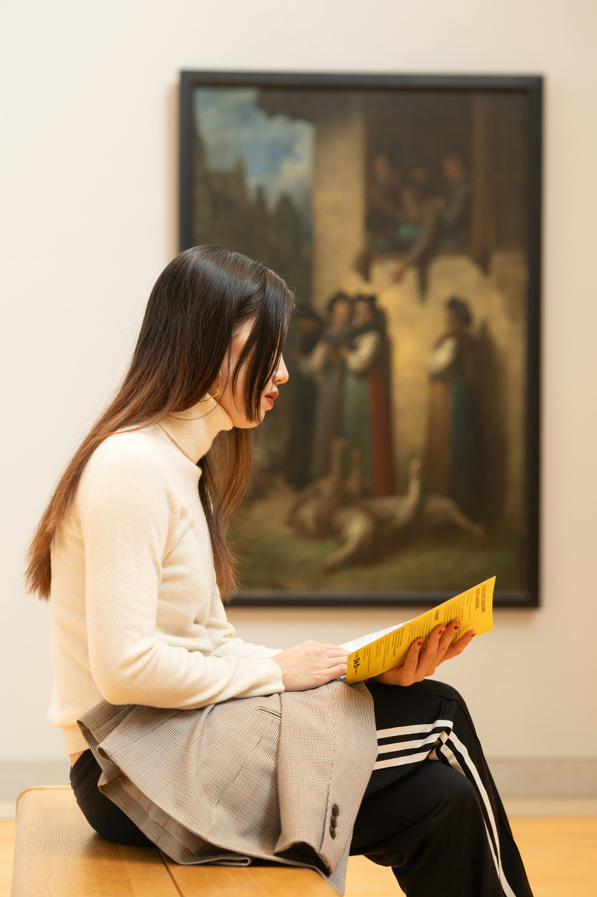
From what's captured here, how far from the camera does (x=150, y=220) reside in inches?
128

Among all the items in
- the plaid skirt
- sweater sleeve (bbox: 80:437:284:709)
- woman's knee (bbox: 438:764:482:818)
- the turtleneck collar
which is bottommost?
woman's knee (bbox: 438:764:482:818)

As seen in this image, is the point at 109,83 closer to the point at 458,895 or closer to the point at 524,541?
the point at 524,541

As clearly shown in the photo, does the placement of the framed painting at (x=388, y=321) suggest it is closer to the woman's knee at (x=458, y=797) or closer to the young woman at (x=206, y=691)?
the young woman at (x=206, y=691)

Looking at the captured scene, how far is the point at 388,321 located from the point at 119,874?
2.39m

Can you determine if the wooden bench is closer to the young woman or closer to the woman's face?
the young woman

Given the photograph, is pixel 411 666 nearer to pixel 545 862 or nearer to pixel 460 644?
pixel 460 644

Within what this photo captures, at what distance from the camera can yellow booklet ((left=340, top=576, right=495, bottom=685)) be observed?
1449 millimetres

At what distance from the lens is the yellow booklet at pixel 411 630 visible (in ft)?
4.75

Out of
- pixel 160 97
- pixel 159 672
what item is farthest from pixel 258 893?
pixel 160 97

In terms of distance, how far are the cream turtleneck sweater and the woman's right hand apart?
35mm

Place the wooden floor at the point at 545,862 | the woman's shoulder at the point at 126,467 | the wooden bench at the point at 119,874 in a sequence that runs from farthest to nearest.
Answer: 1. the wooden floor at the point at 545,862
2. the woman's shoulder at the point at 126,467
3. the wooden bench at the point at 119,874

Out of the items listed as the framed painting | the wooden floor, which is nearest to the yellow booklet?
the wooden floor

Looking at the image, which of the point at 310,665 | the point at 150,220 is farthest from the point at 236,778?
the point at 150,220

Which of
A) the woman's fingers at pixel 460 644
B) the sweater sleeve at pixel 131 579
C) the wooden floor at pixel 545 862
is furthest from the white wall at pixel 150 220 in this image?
the sweater sleeve at pixel 131 579
